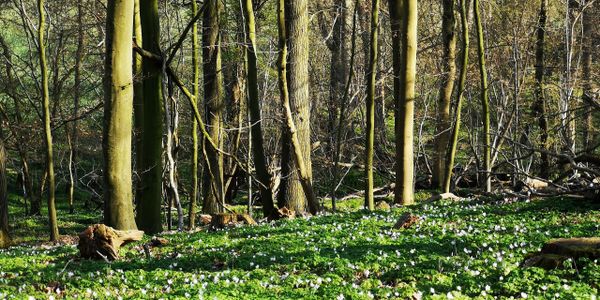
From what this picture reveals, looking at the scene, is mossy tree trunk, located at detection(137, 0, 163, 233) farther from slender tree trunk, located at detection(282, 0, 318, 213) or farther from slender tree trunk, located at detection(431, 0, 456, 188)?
slender tree trunk, located at detection(431, 0, 456, 188)

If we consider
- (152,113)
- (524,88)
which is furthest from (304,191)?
(524,88)

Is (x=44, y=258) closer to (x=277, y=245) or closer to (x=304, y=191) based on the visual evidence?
(x=277, y=245)

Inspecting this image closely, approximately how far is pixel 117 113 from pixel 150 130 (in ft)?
7.40

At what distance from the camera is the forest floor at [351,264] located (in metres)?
6.04

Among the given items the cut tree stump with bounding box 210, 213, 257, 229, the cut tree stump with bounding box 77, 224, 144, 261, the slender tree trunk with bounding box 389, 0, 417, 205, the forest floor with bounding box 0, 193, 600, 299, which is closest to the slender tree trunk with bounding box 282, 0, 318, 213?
the slender tree trunk with bounding box 389, 0, 417, 205

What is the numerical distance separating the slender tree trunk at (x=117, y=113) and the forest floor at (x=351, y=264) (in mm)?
1358

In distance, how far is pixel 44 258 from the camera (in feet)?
31.7

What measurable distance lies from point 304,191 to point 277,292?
32.4 ft

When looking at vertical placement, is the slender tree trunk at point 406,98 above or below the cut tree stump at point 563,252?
above

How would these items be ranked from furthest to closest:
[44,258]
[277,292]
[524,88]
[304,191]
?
[524,88] → [304,191] → [44,258] → [277,292]

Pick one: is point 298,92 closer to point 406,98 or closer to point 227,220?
point 406,98

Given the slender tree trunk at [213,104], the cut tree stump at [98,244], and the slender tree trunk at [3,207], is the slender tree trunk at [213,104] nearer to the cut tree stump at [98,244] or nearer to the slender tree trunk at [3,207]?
the slender tree trunk at [3,207]

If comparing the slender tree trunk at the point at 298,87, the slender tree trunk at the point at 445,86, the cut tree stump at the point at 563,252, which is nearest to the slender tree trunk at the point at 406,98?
the slender tree trunk at the point at 298,87

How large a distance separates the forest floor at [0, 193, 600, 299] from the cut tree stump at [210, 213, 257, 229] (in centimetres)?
165
